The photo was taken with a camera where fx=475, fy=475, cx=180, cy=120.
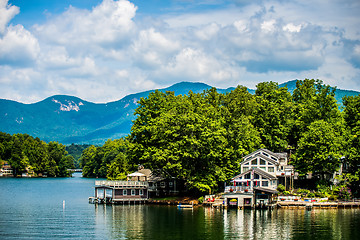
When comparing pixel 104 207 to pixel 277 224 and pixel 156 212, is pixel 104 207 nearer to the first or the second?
pixel 156 212

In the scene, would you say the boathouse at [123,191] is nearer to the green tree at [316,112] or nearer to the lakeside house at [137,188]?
the lakeside house at [137,188]

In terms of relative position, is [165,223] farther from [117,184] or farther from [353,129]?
[353,129]

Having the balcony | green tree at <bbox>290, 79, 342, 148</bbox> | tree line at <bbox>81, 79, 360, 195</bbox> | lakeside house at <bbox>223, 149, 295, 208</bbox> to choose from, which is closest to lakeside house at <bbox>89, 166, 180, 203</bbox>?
tree line at <bbox>81, 79, 360, 195</bbox>

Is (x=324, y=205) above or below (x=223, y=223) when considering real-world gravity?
above

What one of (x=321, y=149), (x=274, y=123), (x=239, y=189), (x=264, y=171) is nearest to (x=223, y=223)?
(x=239, y=189)

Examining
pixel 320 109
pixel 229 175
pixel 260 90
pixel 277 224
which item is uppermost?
pixel 260 90

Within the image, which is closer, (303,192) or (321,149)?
(321,149)

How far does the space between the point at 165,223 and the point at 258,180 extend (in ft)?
107

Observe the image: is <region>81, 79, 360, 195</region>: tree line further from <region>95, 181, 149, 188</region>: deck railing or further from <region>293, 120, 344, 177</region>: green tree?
<region>95, 181, 149, 188</region>: deck railing

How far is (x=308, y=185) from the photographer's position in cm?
10294

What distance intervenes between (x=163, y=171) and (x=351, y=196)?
37488mm

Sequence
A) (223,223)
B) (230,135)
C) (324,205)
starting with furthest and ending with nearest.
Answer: (230,135)
(324,205)
(223,223)

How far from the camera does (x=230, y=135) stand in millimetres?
98125

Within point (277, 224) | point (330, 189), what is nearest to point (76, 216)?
point (277, 224)
